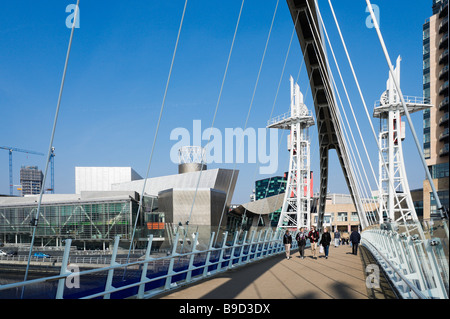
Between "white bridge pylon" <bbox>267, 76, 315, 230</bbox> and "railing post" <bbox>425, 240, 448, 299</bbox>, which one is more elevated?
"white bridge pylon" <bbox>267, 76, 315, 230</bbox>

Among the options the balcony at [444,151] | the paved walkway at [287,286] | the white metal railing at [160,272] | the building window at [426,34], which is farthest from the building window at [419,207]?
the paved walkway at [287,286]

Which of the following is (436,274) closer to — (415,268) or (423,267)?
(423,267)

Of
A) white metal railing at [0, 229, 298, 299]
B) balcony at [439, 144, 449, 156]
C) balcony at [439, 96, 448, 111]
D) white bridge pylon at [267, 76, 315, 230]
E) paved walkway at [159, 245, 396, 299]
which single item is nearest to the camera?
white metal railing at [0, 229, 298, 299]

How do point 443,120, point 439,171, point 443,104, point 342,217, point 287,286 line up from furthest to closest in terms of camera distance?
1. point 342,217
2. point 443,120
3. point 443,104
4. point 439,171
5. point 287,286

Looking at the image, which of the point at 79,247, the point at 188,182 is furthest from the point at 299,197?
the point at 188,182

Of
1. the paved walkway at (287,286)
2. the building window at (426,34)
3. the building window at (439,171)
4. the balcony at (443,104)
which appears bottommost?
the paved walkway at (287,286)

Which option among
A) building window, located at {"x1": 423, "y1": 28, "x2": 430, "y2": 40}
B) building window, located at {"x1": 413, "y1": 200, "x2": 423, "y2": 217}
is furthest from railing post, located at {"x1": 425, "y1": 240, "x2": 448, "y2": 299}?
building window, located at {"x1": 423, "y1": 28, "x2": 430, "y2": 40}

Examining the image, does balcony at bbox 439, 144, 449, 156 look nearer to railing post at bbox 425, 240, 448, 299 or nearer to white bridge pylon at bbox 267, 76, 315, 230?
white bridge pylon at bbox 267, 76, 315, 230

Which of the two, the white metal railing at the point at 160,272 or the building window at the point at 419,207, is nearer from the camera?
the white metal railing at the point at 160,272

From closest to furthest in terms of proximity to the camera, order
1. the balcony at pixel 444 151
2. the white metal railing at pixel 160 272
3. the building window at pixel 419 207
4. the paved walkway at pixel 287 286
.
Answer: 1. the white metal railing at pixel 160 272
2. the paved walkway at pixel 287 286
3. the balcony at pixel 444 151
4. the building window at pixel 419 207

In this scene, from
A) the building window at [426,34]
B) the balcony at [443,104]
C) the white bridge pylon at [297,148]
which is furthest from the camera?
the building window at [426,34]

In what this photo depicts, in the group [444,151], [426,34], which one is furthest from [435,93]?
[444,151]

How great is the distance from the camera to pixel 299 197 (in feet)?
132

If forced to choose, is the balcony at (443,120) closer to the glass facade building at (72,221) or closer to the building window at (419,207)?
the building window at (419,207)
